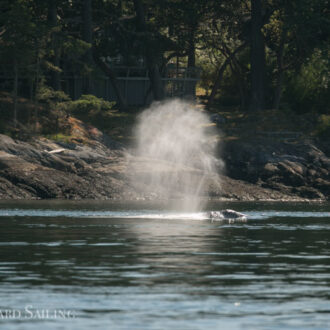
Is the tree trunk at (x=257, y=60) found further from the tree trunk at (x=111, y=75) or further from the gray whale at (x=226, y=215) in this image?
the gray whale at (x=226, y=215)

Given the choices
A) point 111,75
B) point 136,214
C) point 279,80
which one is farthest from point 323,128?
point 136,214

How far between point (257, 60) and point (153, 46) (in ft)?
35.0

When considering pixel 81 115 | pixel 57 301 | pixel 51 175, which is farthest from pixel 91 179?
pixel 57 301

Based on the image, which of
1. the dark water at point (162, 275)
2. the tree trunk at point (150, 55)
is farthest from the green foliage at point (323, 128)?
the dark water at point (162, 275)

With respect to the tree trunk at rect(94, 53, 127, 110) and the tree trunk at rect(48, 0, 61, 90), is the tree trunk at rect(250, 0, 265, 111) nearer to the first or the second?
the tree trunk at rect(94, 53, 127, 110)

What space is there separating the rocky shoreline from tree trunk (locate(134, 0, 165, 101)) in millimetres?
10553

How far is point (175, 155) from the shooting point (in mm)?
73562

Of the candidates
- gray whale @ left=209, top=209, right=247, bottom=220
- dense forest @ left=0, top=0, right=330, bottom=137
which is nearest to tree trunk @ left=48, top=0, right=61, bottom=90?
Result: dense forest @ left=0, top=0, right=330, bottom=137

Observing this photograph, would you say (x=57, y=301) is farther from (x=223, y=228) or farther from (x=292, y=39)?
(x=292, y=39)

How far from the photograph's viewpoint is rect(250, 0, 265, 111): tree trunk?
3329 inches

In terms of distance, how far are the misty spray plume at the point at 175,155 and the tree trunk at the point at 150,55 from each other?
4.79 feet

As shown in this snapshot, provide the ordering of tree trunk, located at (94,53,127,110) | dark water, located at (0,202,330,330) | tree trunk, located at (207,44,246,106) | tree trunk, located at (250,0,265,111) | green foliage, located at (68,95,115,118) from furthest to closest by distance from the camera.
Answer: tree trunk, located at (207,44,246,106) → tree trunk, located at (94,53,127,110) → tree trunk, located at (250,0,265,111) → green foliage, located at (68,95,115,118) → dark water, located at (0,202,330,330)

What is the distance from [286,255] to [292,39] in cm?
6265

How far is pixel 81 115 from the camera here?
79.2 m
